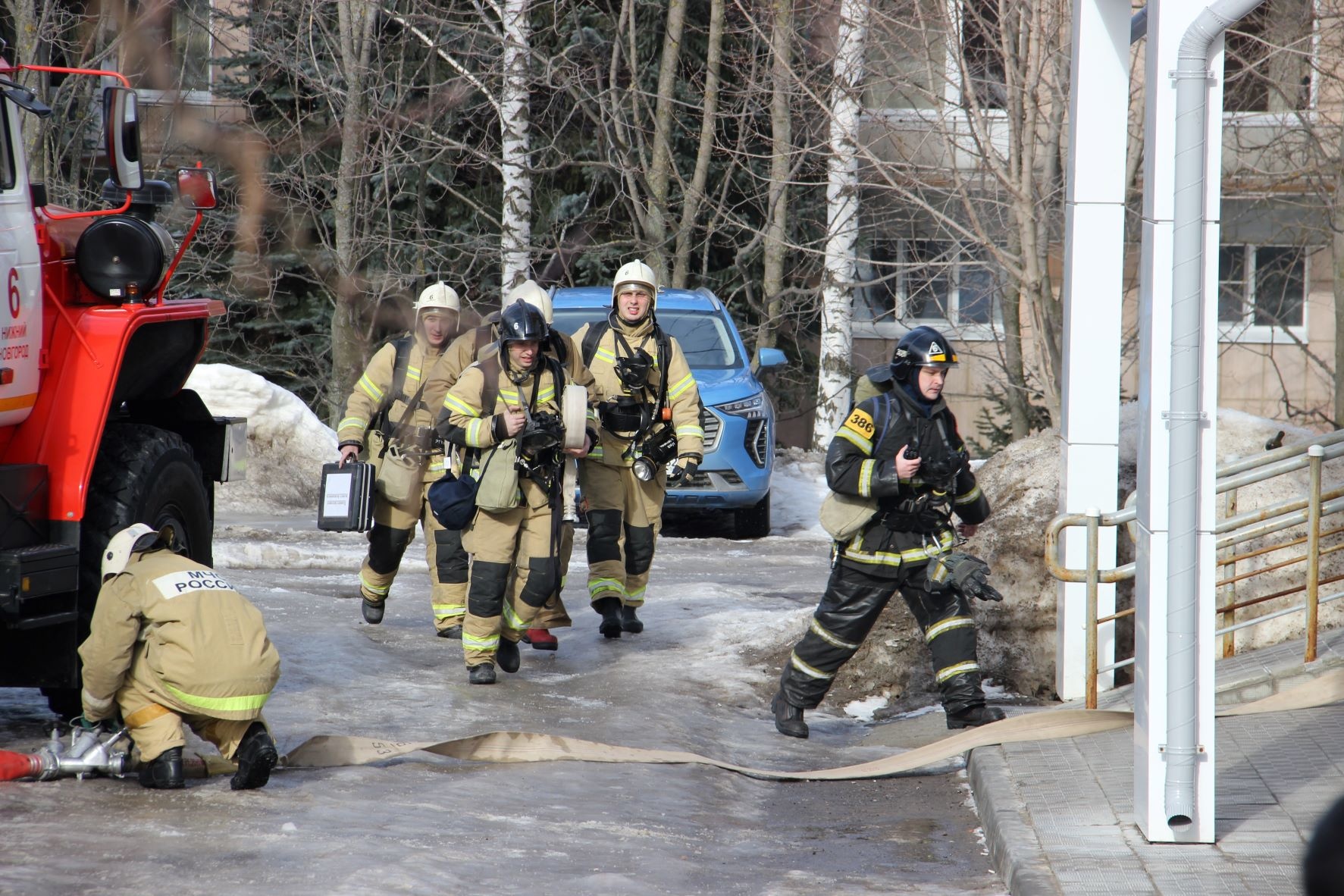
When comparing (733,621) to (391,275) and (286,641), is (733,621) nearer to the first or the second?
(286,641)

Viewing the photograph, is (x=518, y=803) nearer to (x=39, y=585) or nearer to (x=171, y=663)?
(x=171, y=663)

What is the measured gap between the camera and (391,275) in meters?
16.8

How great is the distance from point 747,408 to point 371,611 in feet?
14.9

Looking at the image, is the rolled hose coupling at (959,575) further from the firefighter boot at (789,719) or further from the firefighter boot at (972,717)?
the firefighter boot at (789,719)

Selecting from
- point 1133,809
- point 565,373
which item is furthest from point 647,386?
point 1133,809

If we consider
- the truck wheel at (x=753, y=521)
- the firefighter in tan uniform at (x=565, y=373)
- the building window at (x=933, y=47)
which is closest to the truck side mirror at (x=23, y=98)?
the firefighter in tan uniform at (x=565, y=373)

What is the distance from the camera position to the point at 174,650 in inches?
205

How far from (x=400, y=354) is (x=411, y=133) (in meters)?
9.55

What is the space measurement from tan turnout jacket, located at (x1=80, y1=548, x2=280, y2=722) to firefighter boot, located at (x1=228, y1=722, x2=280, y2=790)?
108 millimetres

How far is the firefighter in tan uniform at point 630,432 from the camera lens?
833 centimetres

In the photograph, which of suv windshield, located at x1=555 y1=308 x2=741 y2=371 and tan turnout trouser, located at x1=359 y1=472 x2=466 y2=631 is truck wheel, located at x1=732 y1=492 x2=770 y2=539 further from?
tan turnout trouser, located at x1=359 y1=472 x2=466 y2=631

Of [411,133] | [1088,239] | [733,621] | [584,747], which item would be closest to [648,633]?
[733,621]

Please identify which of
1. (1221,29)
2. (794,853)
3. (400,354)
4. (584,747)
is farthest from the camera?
(400,354)

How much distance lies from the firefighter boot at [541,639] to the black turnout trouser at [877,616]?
6.11 feet
